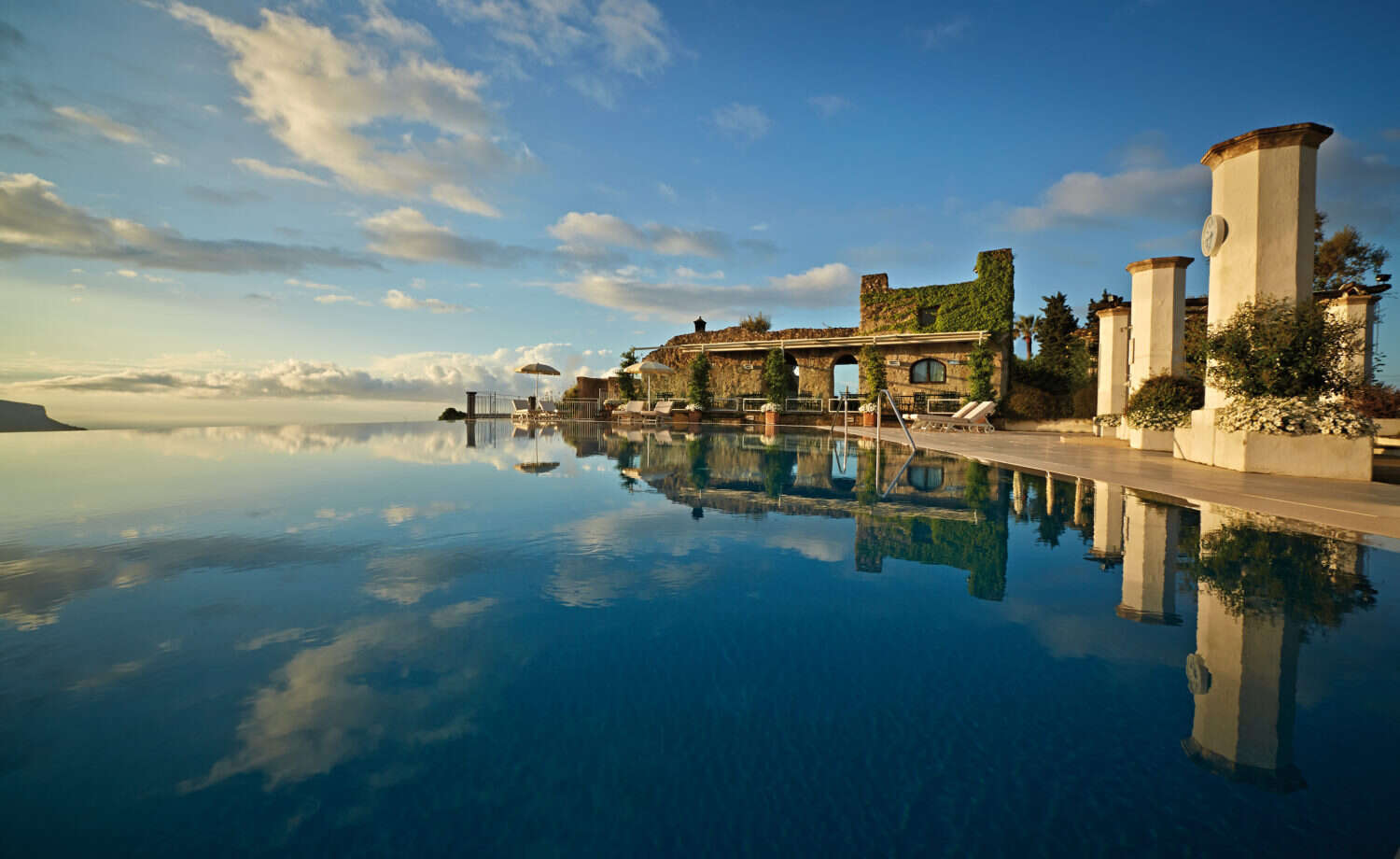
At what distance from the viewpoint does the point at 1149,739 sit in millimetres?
1754

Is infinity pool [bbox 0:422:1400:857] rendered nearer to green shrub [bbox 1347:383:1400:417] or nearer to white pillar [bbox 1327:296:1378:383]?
white pillar [bbox 1327:296:1378:383]

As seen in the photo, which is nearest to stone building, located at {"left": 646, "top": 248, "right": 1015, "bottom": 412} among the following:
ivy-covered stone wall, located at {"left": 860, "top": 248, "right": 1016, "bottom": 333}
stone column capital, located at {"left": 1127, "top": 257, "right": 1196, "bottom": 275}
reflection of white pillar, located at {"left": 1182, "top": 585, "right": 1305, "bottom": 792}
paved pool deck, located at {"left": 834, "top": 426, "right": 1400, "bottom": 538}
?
ivy-covered stone wall, located at {"left": 860, "top": 248, "right": 1016, "bottom": 333}

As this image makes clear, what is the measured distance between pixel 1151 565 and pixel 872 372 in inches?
787

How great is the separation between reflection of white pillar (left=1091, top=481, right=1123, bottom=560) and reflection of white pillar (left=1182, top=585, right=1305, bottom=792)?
1.22 metres

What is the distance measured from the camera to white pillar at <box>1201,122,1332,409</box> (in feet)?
26.7

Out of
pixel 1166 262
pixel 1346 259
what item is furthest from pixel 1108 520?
pixel 1346 259

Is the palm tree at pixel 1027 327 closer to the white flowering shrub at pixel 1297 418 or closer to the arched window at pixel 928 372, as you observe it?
the arched window at pixel 928 372

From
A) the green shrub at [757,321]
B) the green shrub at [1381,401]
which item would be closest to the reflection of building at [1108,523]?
the green shrub at [1381,401]

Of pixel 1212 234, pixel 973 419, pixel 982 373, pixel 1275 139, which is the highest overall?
pixel 1275 139

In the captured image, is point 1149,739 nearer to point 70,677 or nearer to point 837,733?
point 837,733

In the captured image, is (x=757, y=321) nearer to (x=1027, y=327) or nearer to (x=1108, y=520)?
(x=1027, y=327)

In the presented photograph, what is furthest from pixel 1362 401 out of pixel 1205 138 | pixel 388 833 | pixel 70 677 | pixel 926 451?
pixel 70 677

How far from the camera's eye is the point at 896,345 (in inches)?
922

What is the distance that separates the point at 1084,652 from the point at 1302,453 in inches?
→ 331
